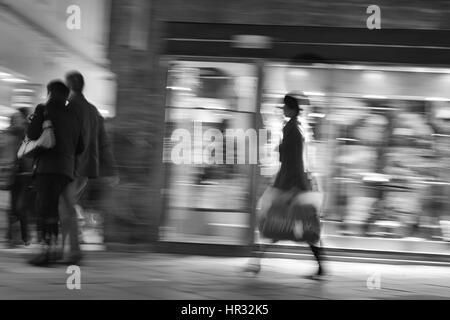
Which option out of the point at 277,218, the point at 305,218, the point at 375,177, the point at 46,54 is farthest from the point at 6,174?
the point at 375,177

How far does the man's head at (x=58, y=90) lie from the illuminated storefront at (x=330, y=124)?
99.8 inches

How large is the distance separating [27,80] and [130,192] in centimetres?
245

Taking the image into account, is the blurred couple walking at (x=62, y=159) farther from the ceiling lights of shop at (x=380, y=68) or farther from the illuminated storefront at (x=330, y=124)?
the ceiling lights of shop at (x=380, y=68)

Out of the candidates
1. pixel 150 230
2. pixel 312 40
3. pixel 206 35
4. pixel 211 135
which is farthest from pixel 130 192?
pixel 312 40

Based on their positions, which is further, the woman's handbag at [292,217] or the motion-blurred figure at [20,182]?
the motion-blurred figure at [20,182]

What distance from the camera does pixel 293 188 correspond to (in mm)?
8023

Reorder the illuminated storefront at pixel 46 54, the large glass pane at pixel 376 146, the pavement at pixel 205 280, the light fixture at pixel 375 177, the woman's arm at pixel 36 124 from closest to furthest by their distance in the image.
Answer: the pavement at pixel 205 280
the woman's arm at pixel 36 124
the large glass pane at pixel 376 146
the light fixture at pixel 375 177
the illuminated storefront at pixel 46 54

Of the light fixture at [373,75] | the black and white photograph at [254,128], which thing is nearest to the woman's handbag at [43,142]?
the black and white photograph at [254,128]

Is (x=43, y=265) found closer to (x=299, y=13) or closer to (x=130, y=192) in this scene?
(x=130, y=192)

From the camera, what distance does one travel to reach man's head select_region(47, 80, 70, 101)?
25.8ft

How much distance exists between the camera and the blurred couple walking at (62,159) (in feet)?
25.2

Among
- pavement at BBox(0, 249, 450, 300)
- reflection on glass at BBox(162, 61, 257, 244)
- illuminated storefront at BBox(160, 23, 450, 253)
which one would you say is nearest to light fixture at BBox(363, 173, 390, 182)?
illuminated storefront at BBox(160, 23, 450, 253)

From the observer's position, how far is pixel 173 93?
1035 centimetres

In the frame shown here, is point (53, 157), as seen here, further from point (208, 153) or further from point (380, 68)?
point (380, 68)
